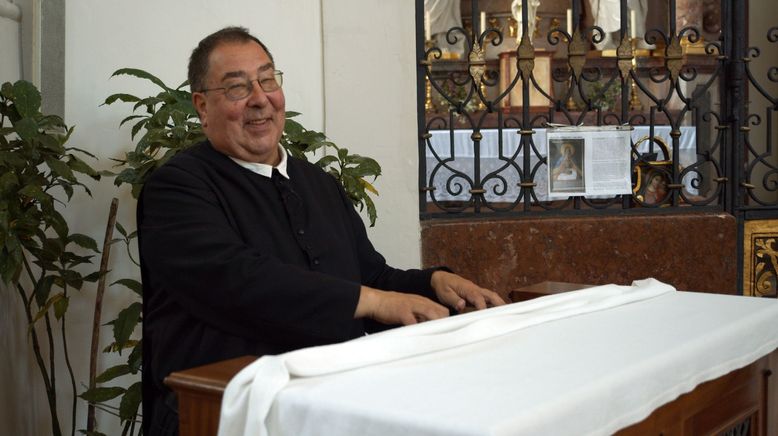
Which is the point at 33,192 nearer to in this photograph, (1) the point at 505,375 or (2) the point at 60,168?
(2) the point at 60,168

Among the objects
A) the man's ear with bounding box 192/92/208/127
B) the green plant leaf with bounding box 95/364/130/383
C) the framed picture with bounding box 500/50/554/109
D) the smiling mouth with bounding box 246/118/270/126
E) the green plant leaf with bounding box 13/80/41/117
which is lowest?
the green plant leaf with bounding box 95/364/130/383

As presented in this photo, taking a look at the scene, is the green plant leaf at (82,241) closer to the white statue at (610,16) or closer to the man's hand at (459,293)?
the man's hand at (459,293)

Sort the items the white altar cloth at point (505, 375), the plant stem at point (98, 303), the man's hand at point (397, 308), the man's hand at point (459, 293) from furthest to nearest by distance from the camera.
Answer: the plant stem at point (98, 303), the man's hand at point (459, 293), the man's hand at point (397, 308), the white altar cloth at point (505, 375)

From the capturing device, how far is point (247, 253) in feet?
8.30

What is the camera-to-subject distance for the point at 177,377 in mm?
1898

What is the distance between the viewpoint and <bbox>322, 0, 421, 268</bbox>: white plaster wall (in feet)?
15.8

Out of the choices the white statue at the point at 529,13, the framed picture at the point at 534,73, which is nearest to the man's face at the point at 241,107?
the framed picture at the point at 534,73

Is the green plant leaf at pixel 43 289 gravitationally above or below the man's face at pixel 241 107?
below

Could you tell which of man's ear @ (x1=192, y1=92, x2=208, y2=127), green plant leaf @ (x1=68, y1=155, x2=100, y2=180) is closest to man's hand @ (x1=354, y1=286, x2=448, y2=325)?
man's ear @ (x1=192, y1=92, x2=208, y2=127)

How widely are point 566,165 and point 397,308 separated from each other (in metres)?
3.17

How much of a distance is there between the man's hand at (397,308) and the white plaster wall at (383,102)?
7.95 ft

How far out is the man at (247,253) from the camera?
8.09ft

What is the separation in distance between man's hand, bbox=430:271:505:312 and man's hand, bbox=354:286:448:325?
370mm

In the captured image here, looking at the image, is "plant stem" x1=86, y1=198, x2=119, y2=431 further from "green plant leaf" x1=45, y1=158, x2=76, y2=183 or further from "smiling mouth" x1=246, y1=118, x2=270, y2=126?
"smiling mouth" x1=246, y1=118, x2=270, y2=126
